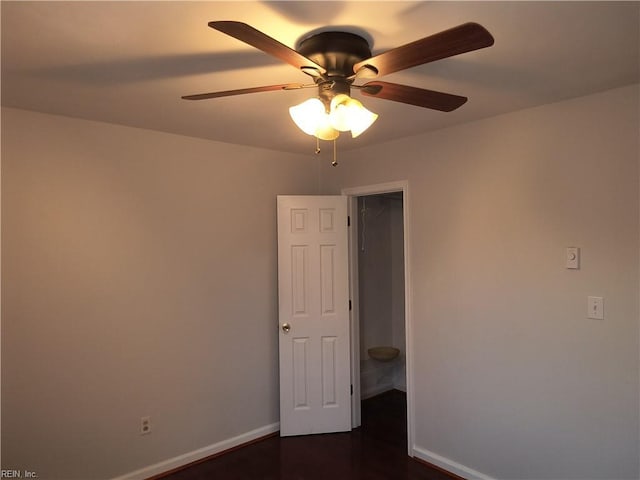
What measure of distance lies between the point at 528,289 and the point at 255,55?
2.10 meters

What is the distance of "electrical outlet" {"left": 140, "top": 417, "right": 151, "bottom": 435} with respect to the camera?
2.82m

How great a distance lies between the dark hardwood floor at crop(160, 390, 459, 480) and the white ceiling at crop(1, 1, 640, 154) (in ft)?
8.28

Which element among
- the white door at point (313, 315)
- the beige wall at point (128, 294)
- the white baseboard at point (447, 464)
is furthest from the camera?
the white door at point (313, 315)

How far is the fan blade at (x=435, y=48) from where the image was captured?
1.09 meters

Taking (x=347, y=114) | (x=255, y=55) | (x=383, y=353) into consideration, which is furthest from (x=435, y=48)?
(x=383, y=353)

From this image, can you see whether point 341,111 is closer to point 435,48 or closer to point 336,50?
point 336,50

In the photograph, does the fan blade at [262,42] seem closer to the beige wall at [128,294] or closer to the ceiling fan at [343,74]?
the ceiling fan at [343,74]

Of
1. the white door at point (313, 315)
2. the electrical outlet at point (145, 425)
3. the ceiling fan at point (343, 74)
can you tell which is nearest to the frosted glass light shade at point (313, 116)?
the ceiling fan at point (343, 74)

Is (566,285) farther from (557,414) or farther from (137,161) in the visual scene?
(137,161)

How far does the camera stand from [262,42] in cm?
120

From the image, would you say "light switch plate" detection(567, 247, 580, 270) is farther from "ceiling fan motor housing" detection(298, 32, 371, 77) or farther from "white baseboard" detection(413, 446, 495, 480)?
"ceiling fan motor housing" detection(298, 32, 371, 77)

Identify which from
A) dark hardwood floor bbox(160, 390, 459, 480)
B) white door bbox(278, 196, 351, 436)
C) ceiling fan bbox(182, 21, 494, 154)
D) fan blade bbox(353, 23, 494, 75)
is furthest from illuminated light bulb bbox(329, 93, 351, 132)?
dark hardwood floor bbox(160, 390, 459, 480)

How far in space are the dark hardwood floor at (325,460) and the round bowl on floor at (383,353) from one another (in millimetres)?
705

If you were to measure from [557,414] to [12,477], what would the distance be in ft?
10.7
